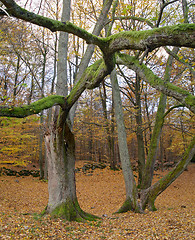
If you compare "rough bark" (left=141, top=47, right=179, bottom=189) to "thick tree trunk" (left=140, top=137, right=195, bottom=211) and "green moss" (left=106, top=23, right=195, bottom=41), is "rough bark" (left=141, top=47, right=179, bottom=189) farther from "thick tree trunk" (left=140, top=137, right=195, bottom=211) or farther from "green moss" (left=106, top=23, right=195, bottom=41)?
"green moss" (left=106, top=23, right=195, bottom=41)

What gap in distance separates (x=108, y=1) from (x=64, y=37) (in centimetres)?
206

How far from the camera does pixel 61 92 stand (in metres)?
5.57

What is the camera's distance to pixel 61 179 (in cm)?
511

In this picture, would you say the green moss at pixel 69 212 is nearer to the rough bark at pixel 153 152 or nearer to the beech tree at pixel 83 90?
the beech tree at pixel 83 90

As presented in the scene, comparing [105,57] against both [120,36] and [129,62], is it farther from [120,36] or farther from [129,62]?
[129,62]

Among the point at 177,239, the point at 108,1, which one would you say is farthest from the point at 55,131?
the point at 108,1

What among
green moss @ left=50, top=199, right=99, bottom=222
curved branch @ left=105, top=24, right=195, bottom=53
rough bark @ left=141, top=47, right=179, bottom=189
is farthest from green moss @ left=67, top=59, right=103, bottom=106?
rough bark @ left=141, top=47, right=179, bottom=189

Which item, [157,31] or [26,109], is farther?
[26,109]

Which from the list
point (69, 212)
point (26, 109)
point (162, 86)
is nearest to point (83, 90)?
point (26, 109)

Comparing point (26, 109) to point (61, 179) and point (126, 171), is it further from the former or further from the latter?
point (126, 171)

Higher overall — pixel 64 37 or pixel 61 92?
pixel 64 37

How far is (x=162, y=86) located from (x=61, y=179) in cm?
354

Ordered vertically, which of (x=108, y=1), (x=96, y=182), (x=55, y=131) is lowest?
(x=96, y=182)

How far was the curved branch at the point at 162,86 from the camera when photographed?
9.50ft
